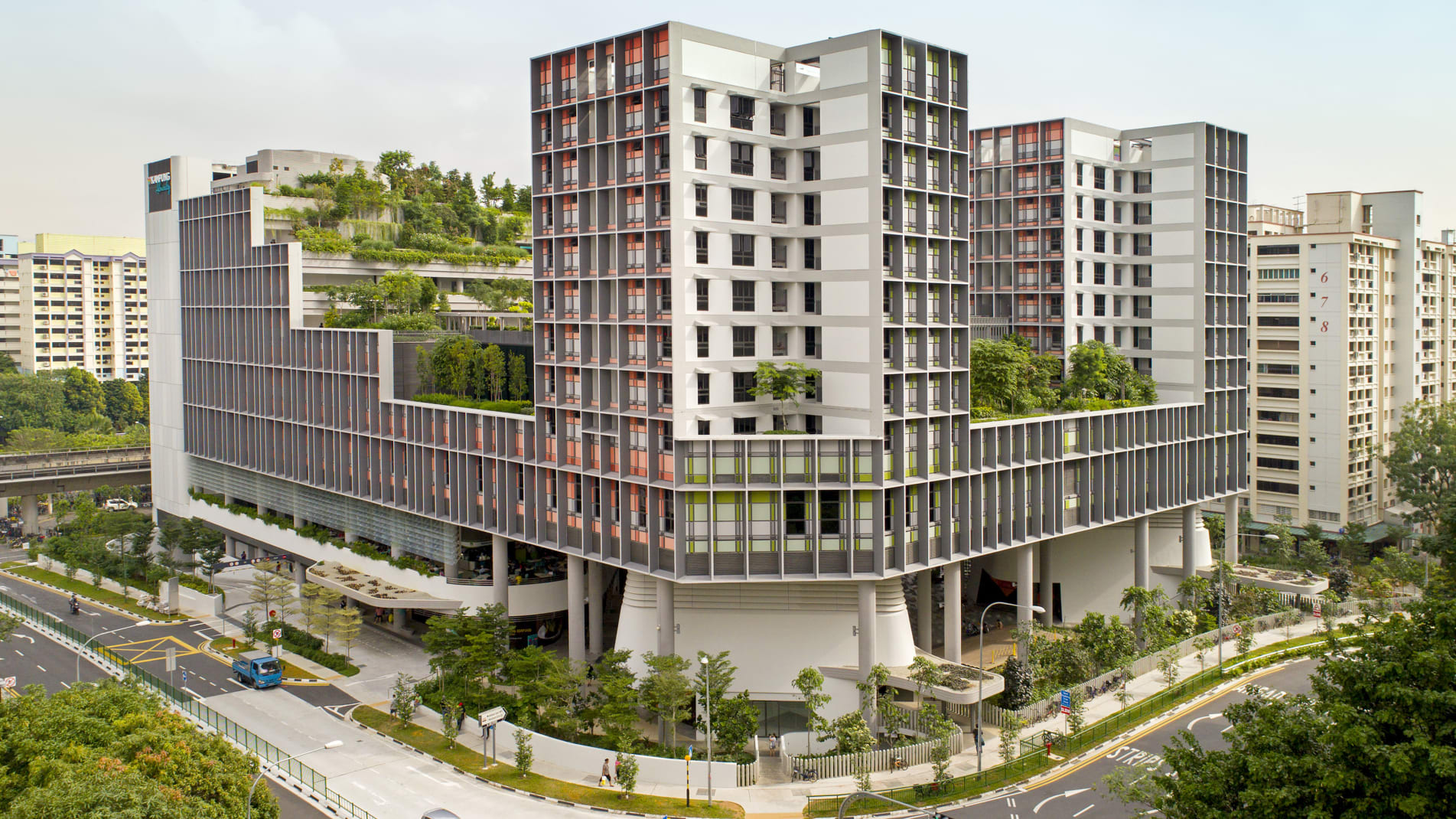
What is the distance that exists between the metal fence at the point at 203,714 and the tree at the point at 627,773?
1074 cm

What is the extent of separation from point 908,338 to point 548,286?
20.6 m

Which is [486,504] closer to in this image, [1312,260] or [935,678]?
[935,678]

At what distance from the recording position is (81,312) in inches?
7579

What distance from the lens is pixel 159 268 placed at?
98.2 metres

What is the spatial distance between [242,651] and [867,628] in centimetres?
4234

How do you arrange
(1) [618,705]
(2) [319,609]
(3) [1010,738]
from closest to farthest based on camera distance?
(3) [1010,738] < (1) [618,705] < (2) [319,609]

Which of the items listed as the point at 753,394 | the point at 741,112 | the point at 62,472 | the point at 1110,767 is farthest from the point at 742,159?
the point at 62,472

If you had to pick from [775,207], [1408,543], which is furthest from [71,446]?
[1408,543]

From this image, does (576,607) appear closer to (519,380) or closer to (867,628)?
(867,628)

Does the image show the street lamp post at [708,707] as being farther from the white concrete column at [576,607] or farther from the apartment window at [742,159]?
the apartment window at [742,159]

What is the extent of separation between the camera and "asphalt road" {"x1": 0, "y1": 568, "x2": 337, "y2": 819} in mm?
63938

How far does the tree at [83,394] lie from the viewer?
537 feet

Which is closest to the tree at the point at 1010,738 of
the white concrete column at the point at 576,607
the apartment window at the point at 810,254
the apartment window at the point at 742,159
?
the white concrete column at the point at 576,607

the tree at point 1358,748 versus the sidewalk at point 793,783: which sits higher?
the tree at point 1358,748
